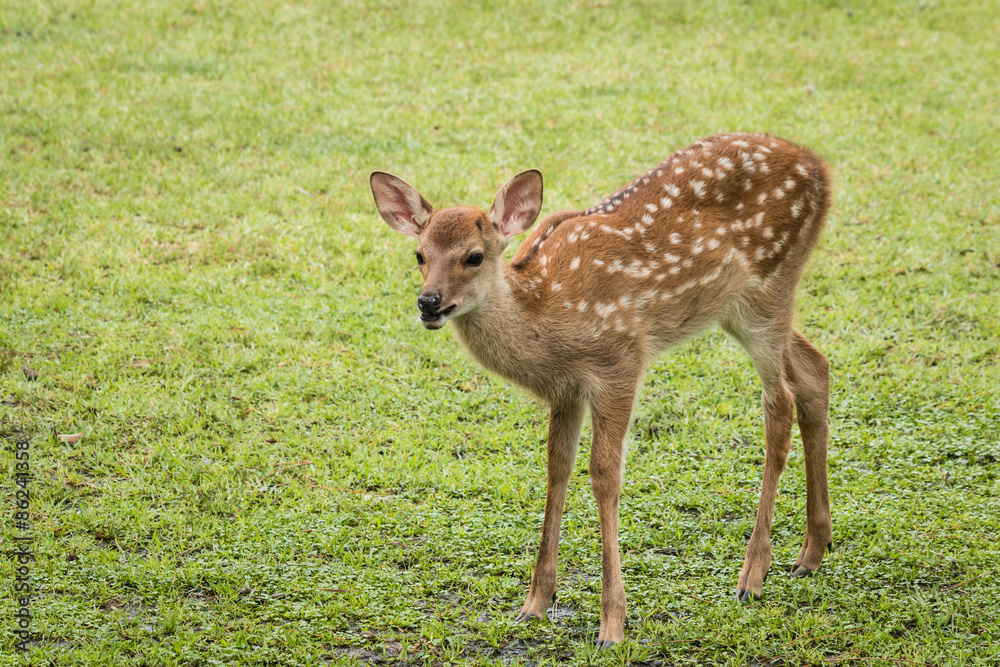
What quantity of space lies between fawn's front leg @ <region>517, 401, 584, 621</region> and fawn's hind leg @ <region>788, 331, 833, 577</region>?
119 cm

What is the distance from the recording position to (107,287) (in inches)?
287

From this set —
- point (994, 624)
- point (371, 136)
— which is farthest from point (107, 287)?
point (994, 624)

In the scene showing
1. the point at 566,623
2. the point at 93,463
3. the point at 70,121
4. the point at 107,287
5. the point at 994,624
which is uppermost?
the point at 70,121

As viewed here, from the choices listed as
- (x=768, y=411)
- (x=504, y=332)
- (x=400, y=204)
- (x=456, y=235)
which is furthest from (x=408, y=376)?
(x=768, y=411)

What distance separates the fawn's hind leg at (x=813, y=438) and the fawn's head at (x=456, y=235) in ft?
5.43

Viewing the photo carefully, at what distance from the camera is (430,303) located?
4047 mm

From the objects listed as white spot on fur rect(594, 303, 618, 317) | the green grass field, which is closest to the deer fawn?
white spot on fur rect(594, 303, 618, 317)

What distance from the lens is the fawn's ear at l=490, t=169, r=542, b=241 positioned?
4.40 metres

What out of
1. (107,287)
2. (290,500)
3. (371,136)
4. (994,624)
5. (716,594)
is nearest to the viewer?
(994,624)

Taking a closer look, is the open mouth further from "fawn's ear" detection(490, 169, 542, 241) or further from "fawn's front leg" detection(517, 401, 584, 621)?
"fawn's front leg" detection(517, 401, 584, 621)

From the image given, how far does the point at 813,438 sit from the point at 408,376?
2687 millimetres

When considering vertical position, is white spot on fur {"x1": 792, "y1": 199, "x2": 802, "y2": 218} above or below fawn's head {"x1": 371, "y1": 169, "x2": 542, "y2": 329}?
below

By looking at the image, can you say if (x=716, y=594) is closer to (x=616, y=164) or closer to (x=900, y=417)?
(x=900, y=417)

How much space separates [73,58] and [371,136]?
415 centimetres
